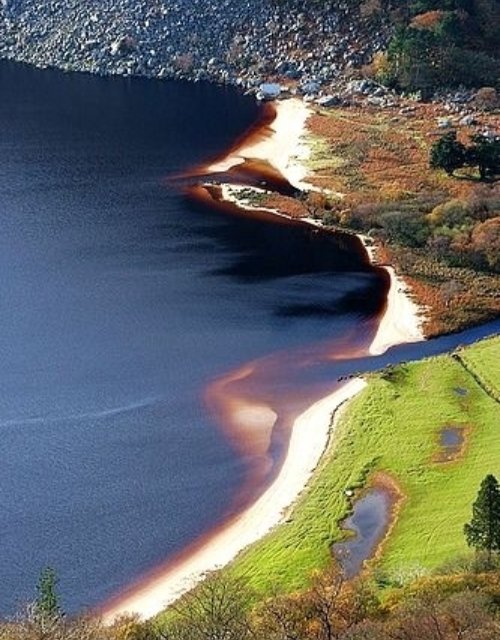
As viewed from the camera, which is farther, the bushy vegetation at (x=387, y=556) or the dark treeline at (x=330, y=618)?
the bushy vegetation at (x=387, y=556)

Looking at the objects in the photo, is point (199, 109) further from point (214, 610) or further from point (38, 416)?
point (214, 610)

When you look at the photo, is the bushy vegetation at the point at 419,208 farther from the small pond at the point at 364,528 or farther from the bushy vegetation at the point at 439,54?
the small pond at the point at 364,528

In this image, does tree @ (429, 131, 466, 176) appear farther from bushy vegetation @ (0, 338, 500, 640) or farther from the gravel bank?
the gravel bank

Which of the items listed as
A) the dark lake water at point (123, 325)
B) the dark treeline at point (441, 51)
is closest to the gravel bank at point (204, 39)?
the dark treeline at point (441, 51)

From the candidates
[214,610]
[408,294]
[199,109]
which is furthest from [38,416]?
[199,109]

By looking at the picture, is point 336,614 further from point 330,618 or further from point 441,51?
point 441,51
